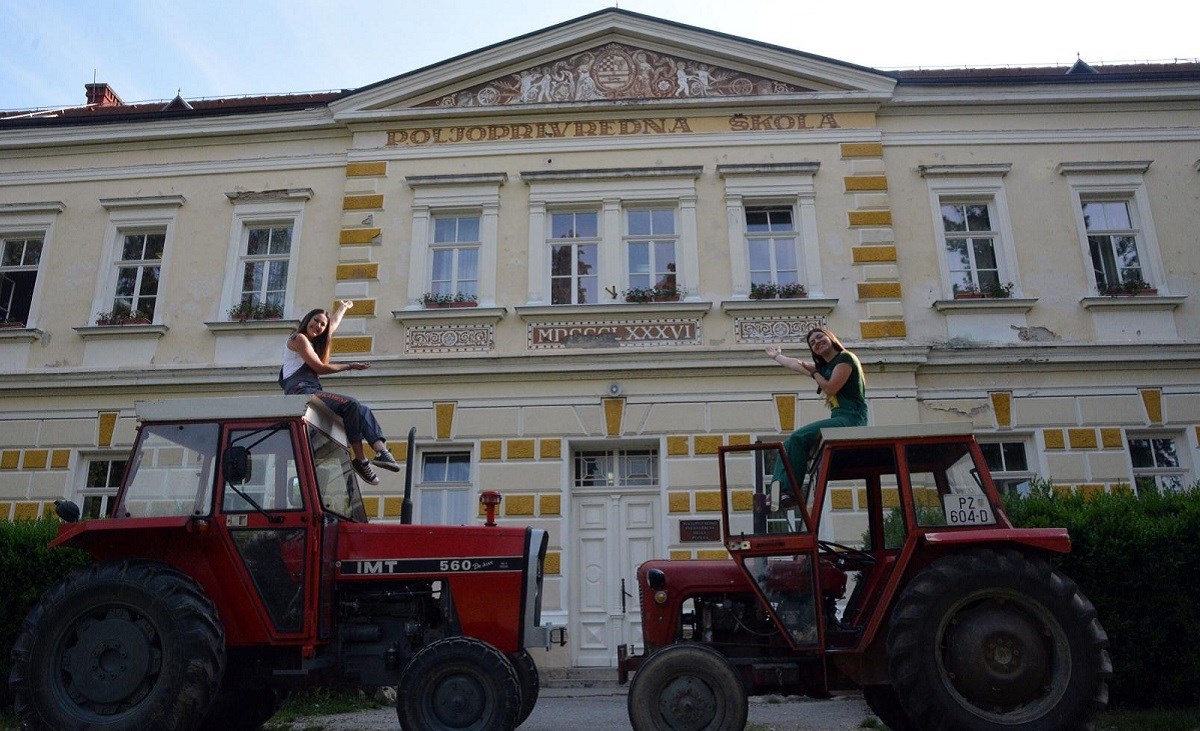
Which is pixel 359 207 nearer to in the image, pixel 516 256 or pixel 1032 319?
pixel 516 256

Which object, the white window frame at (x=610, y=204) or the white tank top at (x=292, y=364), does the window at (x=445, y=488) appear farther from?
the white tank top at (x=292, y=364)

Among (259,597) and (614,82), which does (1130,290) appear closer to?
(614,82)

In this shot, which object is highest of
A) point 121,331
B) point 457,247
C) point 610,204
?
point 610,204

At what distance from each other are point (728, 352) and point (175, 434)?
7.63 metres

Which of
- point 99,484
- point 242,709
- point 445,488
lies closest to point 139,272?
point 99,484

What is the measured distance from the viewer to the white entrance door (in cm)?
1113

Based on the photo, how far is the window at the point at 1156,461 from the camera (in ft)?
37.9

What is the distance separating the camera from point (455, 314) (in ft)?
40.2

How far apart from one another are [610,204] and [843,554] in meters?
7.97

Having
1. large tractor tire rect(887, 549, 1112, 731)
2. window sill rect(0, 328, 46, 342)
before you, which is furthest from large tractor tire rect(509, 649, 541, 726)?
window sill rect(0, 328, 46, 342)

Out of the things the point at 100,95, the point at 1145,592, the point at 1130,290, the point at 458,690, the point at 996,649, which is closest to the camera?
the point at 996,649

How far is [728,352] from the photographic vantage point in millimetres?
11773

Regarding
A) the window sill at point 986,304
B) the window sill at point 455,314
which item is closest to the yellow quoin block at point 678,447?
the window sill at point 455,314

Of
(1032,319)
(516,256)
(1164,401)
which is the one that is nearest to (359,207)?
(516,256)
